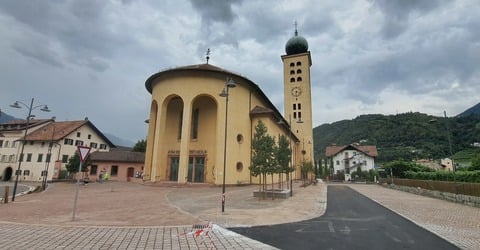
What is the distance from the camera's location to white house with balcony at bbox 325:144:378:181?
7169cm

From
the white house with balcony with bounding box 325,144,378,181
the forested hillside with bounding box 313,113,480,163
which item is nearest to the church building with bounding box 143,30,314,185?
the forested hillside with bounding box 313,113,480,163

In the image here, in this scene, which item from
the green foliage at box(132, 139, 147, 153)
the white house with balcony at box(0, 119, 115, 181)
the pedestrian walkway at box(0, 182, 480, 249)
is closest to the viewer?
the pedestrian walkway at box(0, 182, 480, 249)

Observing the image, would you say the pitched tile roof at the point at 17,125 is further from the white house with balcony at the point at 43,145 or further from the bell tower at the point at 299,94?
the bell tower at the point at 299,94

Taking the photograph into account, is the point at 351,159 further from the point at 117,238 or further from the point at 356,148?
the point at 117,238

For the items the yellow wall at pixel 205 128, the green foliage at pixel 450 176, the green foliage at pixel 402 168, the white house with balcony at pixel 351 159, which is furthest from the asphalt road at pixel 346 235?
the white house with balcony at pixel 351 159

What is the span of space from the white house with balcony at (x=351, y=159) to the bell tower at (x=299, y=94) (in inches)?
947

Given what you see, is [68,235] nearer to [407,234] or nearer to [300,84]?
[407,234]

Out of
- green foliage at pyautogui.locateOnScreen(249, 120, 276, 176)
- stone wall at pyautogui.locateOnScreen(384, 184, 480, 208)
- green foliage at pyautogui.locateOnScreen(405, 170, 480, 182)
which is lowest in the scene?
stone wall at pyautogui.locateOnScreen(384, 184, 480, 208)

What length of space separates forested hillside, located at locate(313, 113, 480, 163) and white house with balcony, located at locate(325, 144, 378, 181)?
5.91 meters

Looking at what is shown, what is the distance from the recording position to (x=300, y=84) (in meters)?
54.8

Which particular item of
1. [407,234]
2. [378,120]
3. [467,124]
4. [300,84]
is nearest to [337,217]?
[407,234]

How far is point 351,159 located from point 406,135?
105ft

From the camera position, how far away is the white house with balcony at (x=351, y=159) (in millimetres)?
71688

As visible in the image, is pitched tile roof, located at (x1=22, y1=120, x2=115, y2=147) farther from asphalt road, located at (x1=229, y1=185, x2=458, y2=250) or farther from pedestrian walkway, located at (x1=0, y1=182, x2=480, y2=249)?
asphalt road, located at (x1=229, y1=185, x2=458, y2=250)
